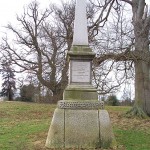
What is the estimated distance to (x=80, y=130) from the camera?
30.1ft

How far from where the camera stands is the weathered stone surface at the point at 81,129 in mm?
9125

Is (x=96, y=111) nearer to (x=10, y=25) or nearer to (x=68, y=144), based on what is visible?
(x=68, y=144)

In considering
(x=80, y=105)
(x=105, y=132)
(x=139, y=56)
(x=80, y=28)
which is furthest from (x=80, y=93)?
(x=139, y=56)

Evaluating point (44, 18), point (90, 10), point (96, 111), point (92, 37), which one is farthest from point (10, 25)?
point (96, 111)

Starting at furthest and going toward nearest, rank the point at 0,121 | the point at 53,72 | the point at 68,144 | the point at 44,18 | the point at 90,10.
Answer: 1. the point at 44,18
2. the point at 53,72
3. the point at 90,10
4. the point at 0,121
5. the point at 68,144

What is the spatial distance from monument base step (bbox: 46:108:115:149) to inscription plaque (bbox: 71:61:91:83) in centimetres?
115

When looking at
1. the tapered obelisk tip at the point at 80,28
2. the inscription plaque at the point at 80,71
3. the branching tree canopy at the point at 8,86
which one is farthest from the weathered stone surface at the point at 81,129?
the branching tree canopy at the point at 8,86

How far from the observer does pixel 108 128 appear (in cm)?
928

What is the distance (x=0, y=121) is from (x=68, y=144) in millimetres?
7226

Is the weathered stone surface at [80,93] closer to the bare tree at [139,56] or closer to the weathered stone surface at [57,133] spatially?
the weathered stone surface at [57,133]

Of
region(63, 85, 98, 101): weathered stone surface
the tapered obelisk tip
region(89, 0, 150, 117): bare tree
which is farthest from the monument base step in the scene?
region(89, 0, 150, 117): bare tree

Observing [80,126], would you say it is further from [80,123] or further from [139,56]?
[139,56]

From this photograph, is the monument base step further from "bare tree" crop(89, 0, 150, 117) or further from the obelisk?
"bare tree" crop(89, 0, 150, 117)

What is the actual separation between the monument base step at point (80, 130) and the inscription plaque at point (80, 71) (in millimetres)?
1147
